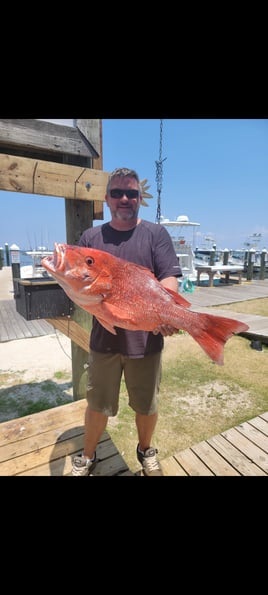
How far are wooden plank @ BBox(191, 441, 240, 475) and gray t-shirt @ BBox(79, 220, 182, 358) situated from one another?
4.50 feet

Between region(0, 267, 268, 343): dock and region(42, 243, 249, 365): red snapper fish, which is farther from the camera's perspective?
region(0, 267, 268, 343): dock

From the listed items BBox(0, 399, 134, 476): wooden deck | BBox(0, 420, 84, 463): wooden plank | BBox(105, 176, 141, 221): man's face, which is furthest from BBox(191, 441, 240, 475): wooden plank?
BBox(105, 176, 141, 221): man's face

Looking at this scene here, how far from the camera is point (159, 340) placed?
1.95 meters

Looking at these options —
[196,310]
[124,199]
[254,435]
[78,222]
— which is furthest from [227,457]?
[196,310]

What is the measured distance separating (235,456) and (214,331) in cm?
173

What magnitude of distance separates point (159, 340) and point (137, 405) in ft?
1.85

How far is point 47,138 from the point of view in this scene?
7.97 ft

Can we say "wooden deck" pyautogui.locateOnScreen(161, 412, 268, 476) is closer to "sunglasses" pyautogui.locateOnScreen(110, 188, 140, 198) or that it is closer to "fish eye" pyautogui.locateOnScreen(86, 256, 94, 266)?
"fish eye" pyautogui.locateOnScreen(86, 256, 94, 266)

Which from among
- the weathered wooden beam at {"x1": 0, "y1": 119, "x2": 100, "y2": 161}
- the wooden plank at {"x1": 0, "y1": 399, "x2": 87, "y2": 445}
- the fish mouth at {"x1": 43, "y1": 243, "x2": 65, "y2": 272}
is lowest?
the wooden plank at {"x1": 0, "y1": 399, "x2": 87, "y2": 445}

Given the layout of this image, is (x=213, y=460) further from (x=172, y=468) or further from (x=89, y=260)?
(x=89, y=260)

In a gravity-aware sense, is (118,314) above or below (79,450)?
above

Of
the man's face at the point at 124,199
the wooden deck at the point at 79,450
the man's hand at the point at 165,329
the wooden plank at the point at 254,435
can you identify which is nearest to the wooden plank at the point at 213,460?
the wooden deck at the point at 79,450

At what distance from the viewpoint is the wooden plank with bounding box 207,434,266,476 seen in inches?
92.1
